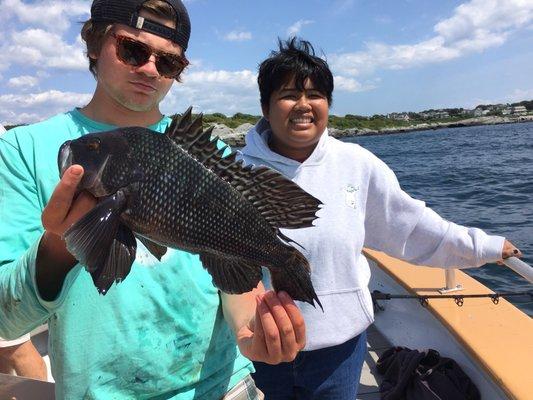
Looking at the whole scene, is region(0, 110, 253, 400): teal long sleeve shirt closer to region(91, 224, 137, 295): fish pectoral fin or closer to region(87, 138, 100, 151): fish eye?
region(91, 224, 137, 295): fish pectoral fin

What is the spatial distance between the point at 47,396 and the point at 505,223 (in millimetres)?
13504

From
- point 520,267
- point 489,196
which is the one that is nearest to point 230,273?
point 520,267

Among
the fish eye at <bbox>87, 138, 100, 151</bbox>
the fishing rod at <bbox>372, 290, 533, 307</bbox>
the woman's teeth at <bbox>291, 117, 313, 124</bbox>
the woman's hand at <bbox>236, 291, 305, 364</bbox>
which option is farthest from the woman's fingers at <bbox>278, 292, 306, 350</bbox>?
the fishing rod at <bbox>372, 290, 533, 307</bbox>

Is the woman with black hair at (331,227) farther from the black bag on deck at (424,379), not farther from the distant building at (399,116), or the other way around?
the distant building at (399,116)

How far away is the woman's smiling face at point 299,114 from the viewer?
3.28 meters

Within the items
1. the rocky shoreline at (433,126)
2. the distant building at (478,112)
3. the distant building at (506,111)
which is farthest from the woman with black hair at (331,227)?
the distant building at (506,111)

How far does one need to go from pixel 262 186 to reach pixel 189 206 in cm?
31

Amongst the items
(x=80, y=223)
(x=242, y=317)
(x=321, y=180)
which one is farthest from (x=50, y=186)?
(x=321, y=180)

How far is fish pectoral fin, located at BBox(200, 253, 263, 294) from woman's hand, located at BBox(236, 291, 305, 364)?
0.09 meters

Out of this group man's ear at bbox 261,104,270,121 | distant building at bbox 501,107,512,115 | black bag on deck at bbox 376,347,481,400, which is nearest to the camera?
man's ear at bbox 261,104,270,121

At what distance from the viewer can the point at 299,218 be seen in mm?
1864

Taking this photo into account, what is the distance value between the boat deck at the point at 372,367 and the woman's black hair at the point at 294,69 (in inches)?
126

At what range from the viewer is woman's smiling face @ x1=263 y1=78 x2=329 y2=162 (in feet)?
10.8

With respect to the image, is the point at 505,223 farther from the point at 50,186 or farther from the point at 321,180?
the point at 50,186
